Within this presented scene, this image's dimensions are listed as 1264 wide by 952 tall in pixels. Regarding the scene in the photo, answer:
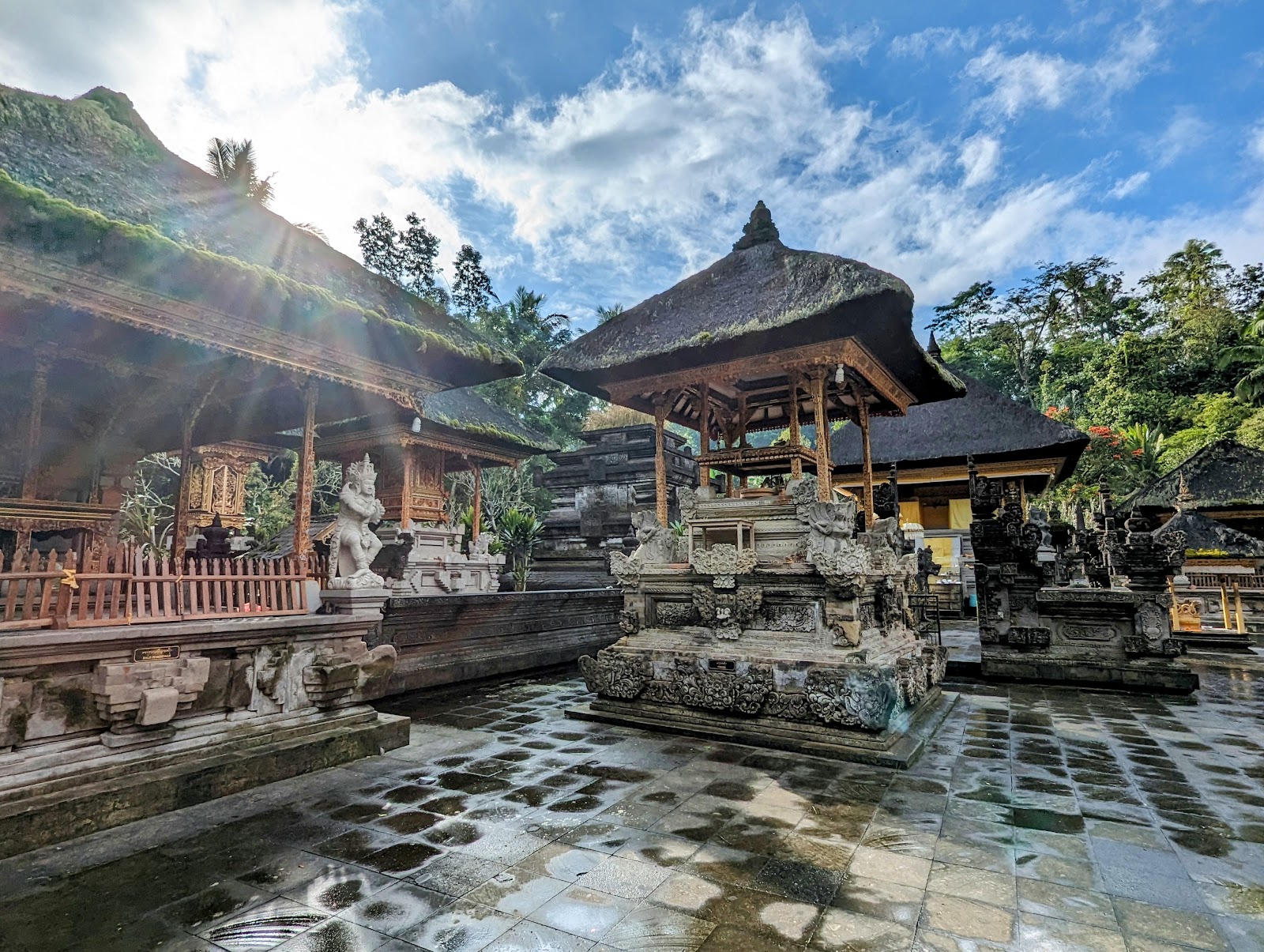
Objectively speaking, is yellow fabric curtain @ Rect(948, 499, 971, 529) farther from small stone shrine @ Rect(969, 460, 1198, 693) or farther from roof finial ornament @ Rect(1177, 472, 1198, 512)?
small stone shrine @ Rect(969, 460, 1198, 693)

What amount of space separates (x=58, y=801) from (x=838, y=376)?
308 inches

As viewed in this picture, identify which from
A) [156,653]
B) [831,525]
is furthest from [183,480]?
[831,525]

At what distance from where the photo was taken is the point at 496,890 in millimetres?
3156

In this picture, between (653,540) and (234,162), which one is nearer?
(653,540)

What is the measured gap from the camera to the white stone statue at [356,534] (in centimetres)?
579

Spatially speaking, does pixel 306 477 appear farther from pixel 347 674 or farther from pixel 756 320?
pixel 756 320

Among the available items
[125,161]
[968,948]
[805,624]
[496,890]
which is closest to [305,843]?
[496,890]

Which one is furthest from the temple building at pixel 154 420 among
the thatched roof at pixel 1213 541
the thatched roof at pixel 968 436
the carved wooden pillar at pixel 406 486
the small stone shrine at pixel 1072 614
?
the thatched roof at pixel 1213 541

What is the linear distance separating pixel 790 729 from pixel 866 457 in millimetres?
4801

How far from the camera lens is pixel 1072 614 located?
9.24m

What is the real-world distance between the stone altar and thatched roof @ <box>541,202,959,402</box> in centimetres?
177

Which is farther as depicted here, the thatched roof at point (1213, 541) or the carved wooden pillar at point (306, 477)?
the thatched roof at point (1213, 541)

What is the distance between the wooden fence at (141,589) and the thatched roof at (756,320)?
4.39m

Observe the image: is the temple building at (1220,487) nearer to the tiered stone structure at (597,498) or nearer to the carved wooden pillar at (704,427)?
the tiered stone structure at (597,498)
